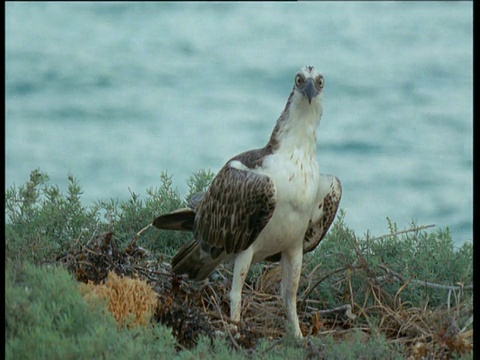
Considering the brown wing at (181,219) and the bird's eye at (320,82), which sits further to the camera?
the brown wing at (181,219)

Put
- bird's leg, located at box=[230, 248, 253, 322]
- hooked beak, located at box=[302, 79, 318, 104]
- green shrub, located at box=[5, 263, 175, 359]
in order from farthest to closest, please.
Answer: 1. bird's leg, located at box=[230, 248, 253, 322]
2. hooked beak, located at box=[302, 79, 318, 104]
3. green shrub, located at box=[5, 263, 175, 359]

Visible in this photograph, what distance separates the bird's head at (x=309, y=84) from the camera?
399 centimetres

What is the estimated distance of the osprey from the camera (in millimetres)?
4062

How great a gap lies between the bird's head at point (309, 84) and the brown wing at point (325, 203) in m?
0.37

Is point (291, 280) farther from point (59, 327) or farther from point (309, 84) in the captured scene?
point (59, 327)

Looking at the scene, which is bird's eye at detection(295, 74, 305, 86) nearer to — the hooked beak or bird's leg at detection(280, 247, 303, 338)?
the hooked beak

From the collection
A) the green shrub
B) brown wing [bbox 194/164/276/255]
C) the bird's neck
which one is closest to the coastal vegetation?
the green shrub

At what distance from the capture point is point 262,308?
4.59 metres

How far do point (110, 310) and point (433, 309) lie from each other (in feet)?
5.04

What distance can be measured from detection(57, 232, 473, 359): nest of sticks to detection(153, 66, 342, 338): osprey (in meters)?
0.20

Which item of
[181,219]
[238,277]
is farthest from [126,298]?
[181,219]

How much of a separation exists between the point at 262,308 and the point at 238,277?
0.40m

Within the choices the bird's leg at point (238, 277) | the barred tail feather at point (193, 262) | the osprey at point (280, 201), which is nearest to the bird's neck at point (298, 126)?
the osprey at point (280, 201)

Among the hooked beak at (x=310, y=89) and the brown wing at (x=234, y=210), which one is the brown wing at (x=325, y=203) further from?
the hooked beak at (x=310, y=89)
